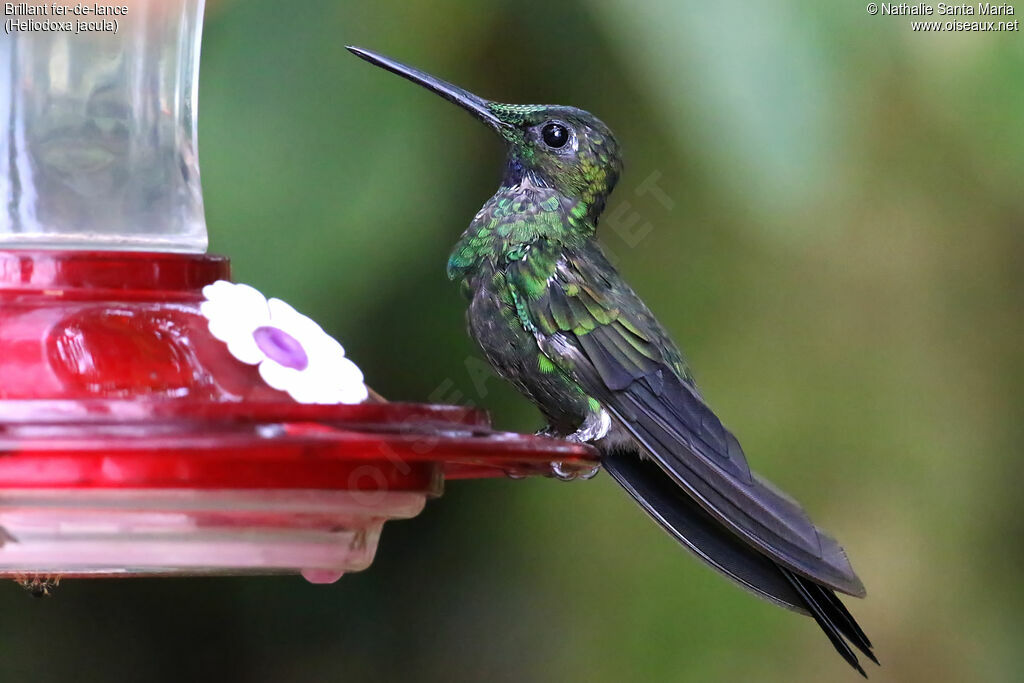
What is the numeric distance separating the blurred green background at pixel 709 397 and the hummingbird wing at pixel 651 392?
11.9 inches

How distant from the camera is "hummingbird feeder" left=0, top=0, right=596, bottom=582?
1.31m

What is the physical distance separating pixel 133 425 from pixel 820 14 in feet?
5.94

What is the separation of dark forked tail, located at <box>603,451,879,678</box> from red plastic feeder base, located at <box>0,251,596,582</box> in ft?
2.36

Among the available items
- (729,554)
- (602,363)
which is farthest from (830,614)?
(602,363)

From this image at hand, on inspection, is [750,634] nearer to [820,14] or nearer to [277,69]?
[820,14]

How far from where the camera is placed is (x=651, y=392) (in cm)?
255

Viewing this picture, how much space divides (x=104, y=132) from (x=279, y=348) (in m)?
0.66

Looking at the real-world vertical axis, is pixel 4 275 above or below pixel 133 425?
below

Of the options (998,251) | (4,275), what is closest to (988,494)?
(998,251)

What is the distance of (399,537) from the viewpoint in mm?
3508
